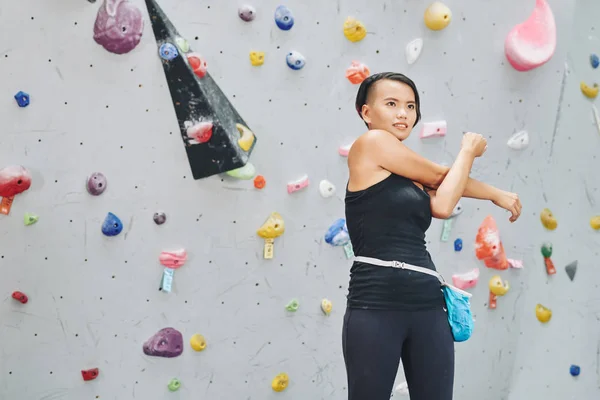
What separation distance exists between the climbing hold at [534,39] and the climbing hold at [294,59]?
2.64 feet

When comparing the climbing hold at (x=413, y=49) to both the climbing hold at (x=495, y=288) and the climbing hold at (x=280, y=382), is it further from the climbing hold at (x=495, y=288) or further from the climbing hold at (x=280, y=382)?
the climbing hold at (x=280, y=382)

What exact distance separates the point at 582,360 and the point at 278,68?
173 cm

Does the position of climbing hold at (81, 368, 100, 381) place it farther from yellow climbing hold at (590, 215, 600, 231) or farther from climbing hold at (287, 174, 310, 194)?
yellow climbing hold at (590, 215, 600, 231)

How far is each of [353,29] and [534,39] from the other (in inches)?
27.4

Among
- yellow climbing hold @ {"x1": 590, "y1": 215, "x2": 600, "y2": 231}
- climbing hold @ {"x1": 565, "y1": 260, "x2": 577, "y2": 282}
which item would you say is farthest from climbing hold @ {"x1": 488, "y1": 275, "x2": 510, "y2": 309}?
yellow climbing hold @ {"x1": 590, "y1": 215, "x2": 600, "y2": 231}

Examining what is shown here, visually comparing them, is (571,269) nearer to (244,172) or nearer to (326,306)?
(326,306)

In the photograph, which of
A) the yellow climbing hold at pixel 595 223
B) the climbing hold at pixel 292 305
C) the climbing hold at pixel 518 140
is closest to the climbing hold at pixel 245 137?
the climbing hold at pixel 292 305

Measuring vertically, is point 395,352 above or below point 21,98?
below

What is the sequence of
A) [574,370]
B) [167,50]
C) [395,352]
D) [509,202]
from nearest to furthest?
[395,352], [509,202], [167,50], [574,370]

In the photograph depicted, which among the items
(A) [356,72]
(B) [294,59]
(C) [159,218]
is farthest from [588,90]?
(C) [159,218]

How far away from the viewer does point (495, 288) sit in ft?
8.90

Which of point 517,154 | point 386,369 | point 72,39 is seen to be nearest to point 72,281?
point 72,39

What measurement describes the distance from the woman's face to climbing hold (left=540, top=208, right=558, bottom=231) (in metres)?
1.34

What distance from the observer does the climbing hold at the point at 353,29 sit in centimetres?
241
